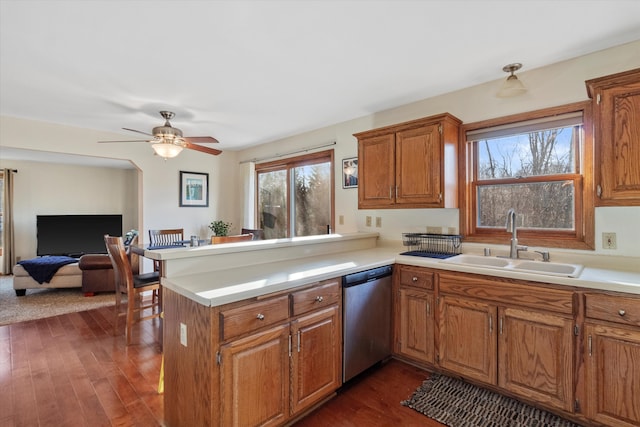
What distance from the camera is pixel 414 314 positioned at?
7.72ft

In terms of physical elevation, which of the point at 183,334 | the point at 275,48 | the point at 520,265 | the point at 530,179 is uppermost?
the point at 275,48

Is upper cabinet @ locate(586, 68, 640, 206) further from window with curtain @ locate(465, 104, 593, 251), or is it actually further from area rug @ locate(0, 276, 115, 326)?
area rug @ locate(0, 276, 115, 326)

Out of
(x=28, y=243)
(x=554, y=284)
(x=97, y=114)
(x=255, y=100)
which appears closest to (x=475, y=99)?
(x=554, y=284)

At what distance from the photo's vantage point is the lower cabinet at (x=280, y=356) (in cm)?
143

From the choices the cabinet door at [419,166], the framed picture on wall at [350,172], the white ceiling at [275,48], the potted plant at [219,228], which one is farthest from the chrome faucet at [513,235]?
the potted plant at [219,228]

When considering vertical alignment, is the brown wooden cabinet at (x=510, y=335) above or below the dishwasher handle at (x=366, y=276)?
below

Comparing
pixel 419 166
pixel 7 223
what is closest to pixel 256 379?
pixel 419 166

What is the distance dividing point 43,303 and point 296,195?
3.75m

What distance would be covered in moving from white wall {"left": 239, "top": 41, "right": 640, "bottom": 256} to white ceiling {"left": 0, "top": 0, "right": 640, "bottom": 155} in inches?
3.6

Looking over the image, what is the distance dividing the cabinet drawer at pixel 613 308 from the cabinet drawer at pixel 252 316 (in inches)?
67.1

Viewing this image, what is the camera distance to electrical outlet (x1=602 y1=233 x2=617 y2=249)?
202cm

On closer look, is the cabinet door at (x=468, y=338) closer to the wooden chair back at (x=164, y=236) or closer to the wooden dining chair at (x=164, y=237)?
the wooden dining chair at (x=164, y=237)

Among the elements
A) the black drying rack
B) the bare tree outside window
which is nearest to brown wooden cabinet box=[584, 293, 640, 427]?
the bare tree outside window

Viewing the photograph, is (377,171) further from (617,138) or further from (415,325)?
(617,138)
